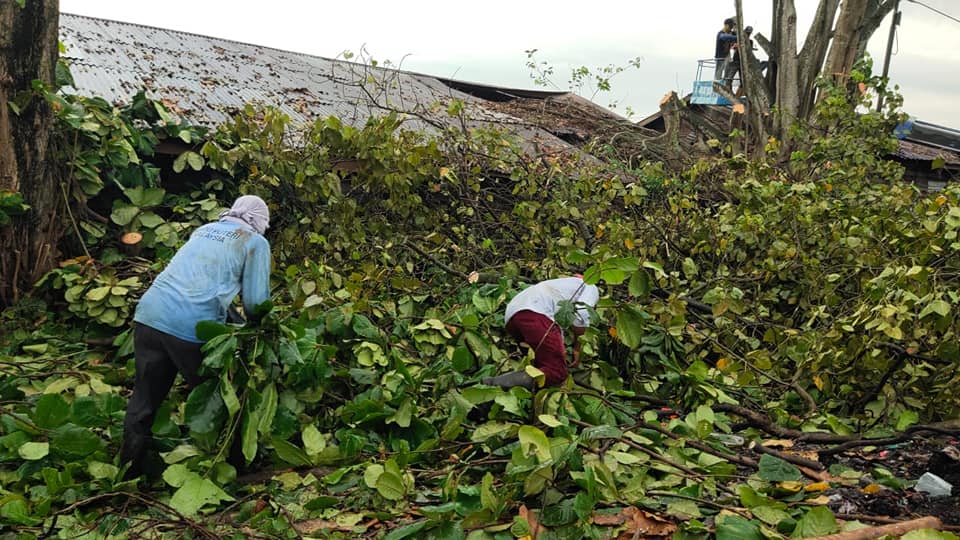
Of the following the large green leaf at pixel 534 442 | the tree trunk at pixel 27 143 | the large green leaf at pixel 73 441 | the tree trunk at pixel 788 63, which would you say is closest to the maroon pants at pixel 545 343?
the large green leaf at pixel 534 442

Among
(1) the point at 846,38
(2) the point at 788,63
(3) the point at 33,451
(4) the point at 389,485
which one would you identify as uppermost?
(1) the point at 846,38

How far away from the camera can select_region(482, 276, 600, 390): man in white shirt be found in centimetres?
448

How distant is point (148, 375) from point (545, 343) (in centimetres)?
236

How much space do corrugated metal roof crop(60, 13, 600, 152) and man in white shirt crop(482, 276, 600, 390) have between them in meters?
3.65

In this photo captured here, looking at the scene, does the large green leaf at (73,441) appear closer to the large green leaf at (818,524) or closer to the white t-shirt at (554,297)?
the white t-shirt at (554,297)

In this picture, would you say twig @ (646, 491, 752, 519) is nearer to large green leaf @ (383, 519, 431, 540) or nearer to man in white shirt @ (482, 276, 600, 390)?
large green leaf @ (383, 519, 431, 540)

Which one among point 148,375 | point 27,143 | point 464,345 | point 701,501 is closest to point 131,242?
point 27,143

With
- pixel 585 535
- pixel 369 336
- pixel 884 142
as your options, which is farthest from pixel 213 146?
pixel 884 142

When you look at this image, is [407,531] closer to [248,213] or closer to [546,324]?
[248,213]

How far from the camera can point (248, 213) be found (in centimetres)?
391

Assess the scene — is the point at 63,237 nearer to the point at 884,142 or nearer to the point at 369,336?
the point at 369,336

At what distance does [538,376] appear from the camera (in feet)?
12.2

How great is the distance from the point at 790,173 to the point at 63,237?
7967 mm

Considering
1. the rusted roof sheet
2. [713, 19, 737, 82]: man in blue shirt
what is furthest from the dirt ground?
the rusted roof sheet
